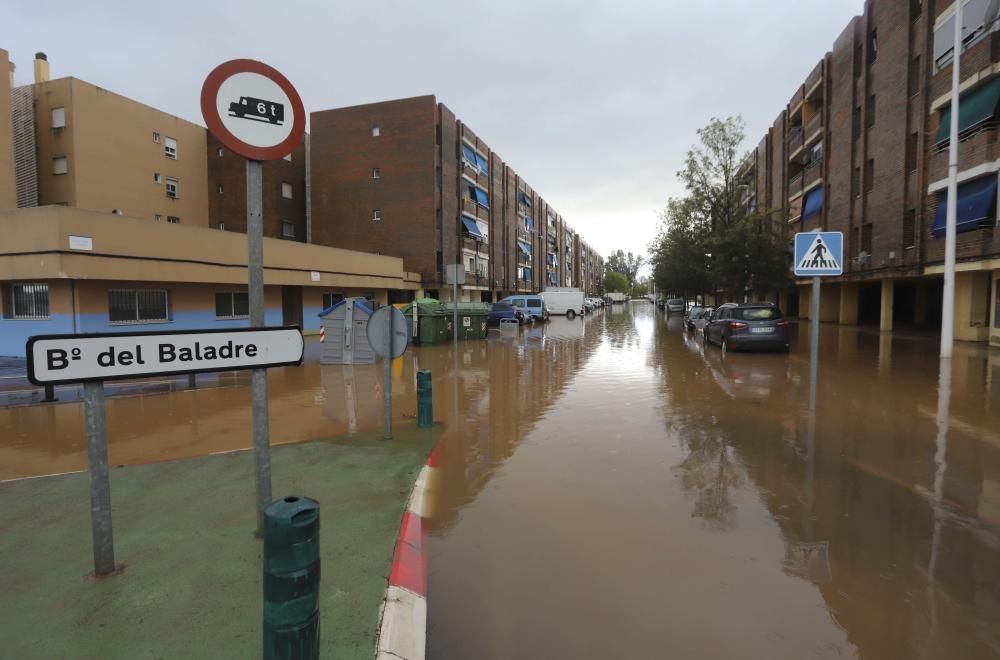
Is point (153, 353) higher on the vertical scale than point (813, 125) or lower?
lower

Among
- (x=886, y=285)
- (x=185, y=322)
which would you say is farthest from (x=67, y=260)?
(x=886, y=285)

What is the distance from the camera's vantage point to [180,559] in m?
3.71

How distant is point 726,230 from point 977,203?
535 inches

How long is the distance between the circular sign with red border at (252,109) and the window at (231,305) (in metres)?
19.2

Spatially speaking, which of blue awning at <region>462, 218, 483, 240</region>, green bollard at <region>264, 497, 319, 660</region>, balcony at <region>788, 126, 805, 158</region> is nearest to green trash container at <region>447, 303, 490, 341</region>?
green bollard at <region>264, 497, 319, 660</region>

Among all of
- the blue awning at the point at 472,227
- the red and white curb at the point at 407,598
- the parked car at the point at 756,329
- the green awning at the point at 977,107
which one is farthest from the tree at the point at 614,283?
the red and white curb at the point at 407,598

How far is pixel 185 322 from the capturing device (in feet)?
64.7

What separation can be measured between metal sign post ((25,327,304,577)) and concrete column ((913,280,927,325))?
1390 inches

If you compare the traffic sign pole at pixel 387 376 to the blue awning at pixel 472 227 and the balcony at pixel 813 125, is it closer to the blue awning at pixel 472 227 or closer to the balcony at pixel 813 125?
the balcony at pixel 813 125

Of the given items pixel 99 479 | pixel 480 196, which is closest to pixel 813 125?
pixel 480 196

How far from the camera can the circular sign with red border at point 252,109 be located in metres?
3.55

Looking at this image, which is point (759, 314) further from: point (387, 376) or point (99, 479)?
point (99, 479)

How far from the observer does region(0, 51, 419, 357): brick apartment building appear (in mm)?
15945

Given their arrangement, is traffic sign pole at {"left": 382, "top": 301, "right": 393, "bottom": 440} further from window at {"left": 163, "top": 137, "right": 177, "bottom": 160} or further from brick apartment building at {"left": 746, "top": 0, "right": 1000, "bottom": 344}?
window at {"left": 163, "top": 137, "right": 177, "bottom": 160}
